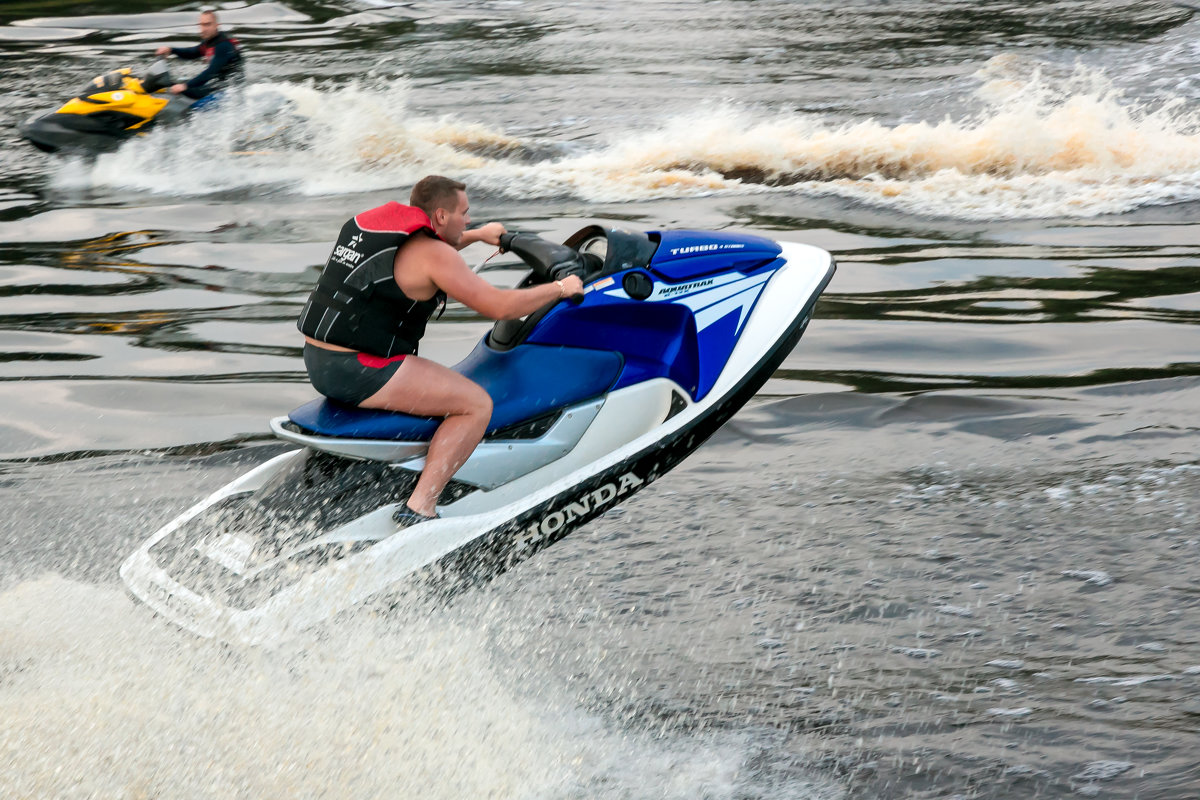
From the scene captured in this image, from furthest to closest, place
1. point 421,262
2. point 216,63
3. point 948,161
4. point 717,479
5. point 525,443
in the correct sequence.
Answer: point 216,63 → point 948,161 → point 717,479 → point 525,443 → point 421,262

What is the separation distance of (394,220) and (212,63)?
10.2m

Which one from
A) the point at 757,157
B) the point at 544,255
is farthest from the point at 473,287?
the point at 757,157

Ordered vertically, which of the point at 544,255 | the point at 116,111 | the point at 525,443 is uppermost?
the point at 544,255

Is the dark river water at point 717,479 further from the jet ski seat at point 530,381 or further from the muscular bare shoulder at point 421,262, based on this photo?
the muscular bare shoulder at point 421,262

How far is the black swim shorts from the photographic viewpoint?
406 cm

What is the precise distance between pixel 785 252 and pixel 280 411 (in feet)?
10.6

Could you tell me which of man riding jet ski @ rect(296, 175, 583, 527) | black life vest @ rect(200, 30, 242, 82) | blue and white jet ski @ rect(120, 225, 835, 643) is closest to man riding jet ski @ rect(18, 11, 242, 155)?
black life vest @ rect(200, 30, 242, 82)

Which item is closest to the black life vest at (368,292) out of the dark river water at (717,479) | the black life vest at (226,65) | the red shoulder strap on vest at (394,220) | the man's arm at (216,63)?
the red shoulder strap on vest at (394,220)

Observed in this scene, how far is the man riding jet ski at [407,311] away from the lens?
3986 mm

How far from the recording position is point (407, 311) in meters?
4.09

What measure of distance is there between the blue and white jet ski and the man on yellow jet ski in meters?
9.55

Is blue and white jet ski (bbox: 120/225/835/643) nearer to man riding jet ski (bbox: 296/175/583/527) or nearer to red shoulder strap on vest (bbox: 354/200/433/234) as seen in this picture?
man riding jet ski (bbox: 296/175/583/527)

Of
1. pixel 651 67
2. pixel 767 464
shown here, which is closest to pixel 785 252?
pixel 767 464

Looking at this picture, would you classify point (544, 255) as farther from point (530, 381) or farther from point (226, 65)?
point (226, 65)
